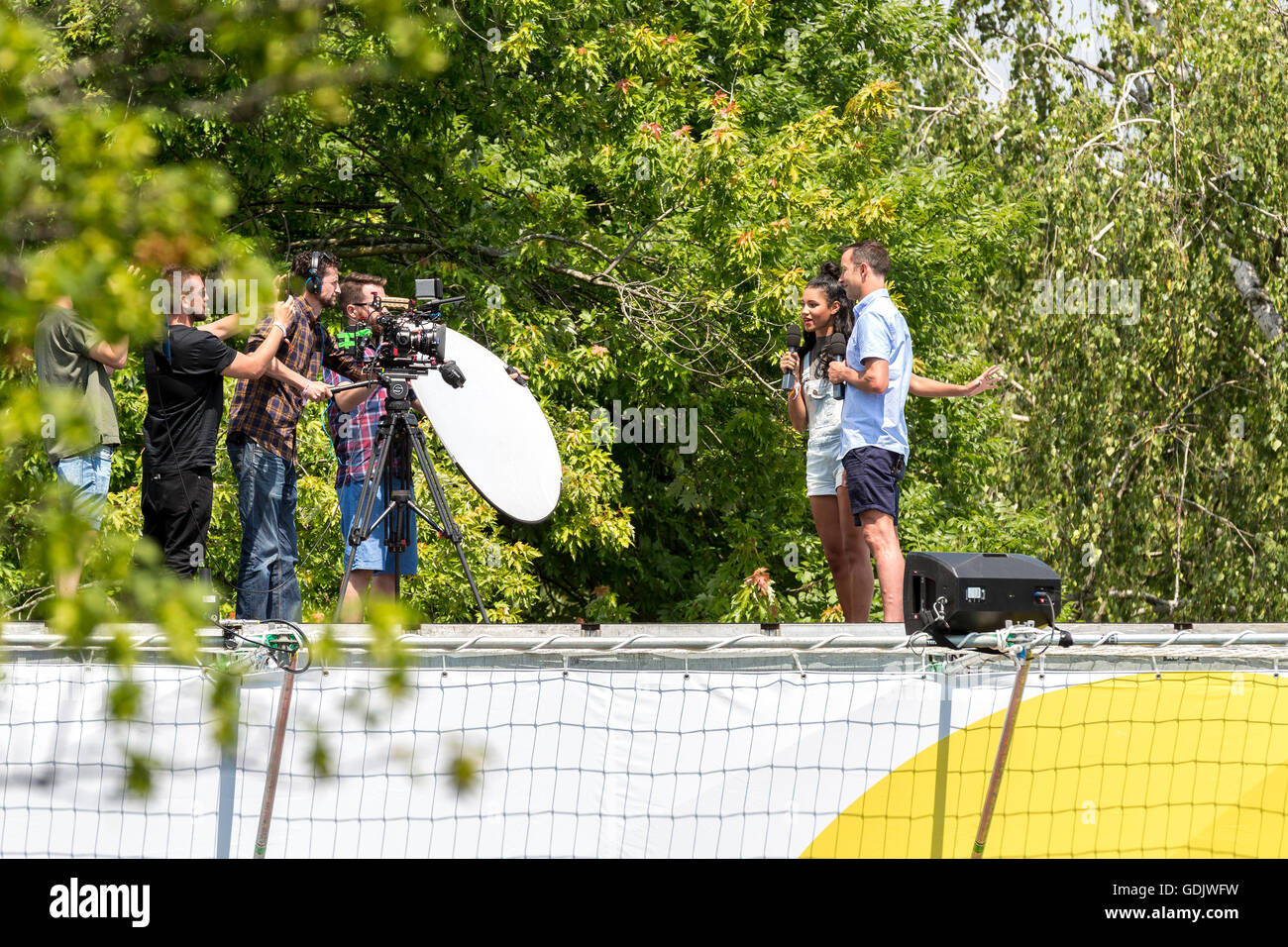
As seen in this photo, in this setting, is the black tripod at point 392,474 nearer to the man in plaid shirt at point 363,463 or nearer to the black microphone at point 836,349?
the man in plaid shirt at point 363,463

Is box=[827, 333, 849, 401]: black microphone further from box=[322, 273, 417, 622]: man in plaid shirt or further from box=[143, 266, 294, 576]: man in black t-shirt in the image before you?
box=[143, 266, 294, 576]: man in black t-shirt

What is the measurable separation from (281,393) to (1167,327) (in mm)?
10970

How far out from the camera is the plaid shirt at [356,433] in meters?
6.05

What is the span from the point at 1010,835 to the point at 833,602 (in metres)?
9.93

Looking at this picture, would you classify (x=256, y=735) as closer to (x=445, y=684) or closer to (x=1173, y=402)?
(x=445, y=684)

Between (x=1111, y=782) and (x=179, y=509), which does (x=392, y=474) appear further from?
(x=1111, y=782)

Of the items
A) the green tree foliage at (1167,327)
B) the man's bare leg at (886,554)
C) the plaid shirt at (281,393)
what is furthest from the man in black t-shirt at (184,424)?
the green tree foliage at (1167,327)

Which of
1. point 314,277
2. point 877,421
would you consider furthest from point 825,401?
point 314,277

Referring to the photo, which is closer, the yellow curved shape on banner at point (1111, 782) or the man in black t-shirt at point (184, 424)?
the yellow curved shape on banner at point (1111, 782)

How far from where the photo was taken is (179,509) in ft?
19.1

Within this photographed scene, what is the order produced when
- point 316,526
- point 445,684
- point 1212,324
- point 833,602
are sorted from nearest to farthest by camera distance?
point 445,684
point 316,526
point 833,602
point 1212,324

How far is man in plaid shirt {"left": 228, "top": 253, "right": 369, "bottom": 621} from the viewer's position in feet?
19.3

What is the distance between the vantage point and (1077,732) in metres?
3.66
